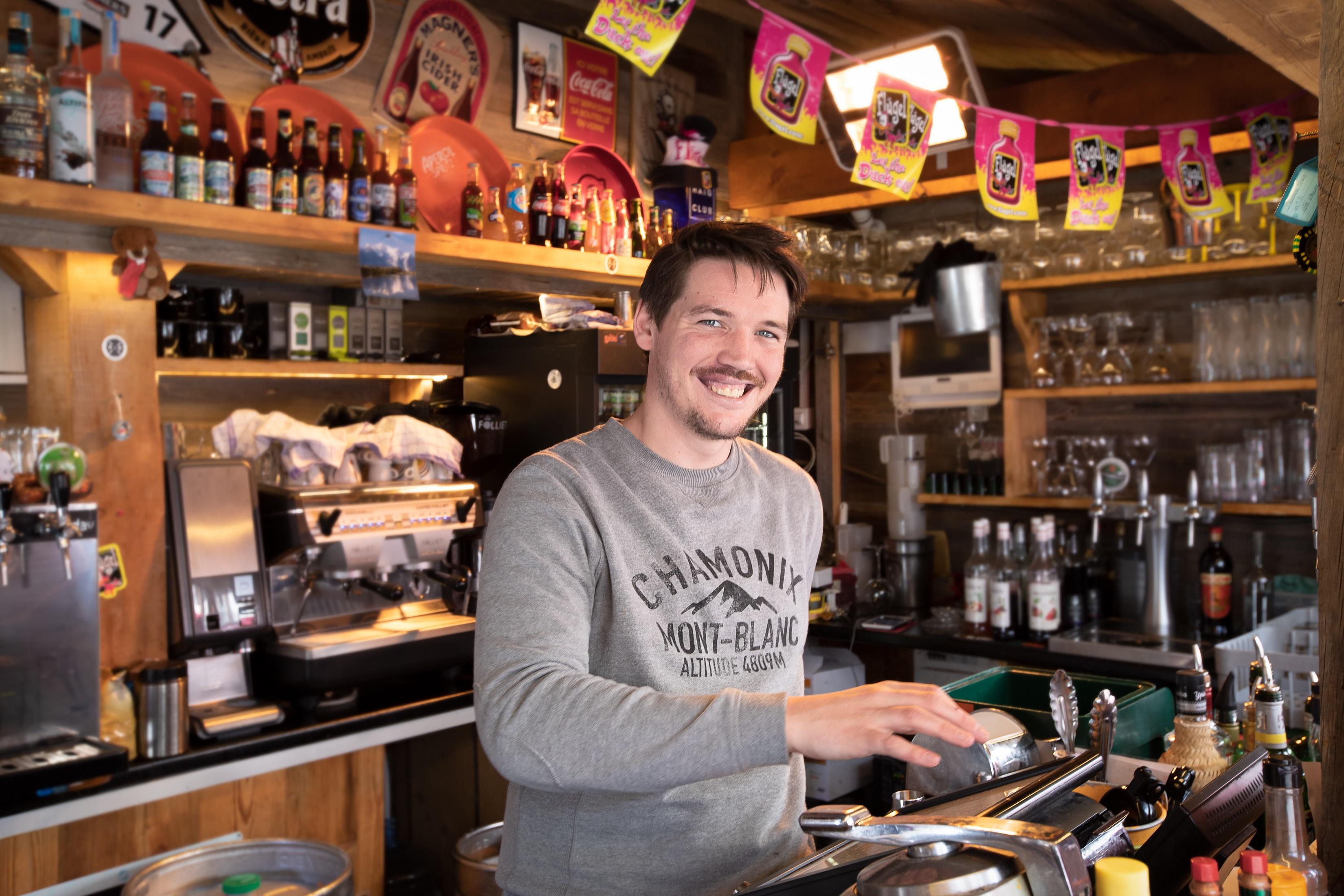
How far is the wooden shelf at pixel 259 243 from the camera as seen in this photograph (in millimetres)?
2432

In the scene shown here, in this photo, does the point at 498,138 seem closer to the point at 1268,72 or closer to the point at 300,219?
the point at 300,219

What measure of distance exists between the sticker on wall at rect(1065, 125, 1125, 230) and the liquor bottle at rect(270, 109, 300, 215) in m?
2.36

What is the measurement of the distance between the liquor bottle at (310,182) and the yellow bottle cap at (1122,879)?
2492mm

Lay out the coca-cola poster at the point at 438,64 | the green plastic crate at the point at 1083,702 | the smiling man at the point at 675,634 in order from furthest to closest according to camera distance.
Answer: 1. the coca-cola poster at the point at 438,64
2. the green plastic crate at the point at 1083,702
3. the smiling man at the point at 675,634

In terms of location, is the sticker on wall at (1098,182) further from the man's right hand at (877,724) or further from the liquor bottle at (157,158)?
the man's right hand at (877,724)

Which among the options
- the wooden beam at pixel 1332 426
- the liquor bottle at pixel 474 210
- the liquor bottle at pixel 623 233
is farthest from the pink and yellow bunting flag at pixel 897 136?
the wooden beam at pixel 1332 426

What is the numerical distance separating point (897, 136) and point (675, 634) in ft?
7.85

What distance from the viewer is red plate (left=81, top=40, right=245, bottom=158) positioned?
8.95 ft

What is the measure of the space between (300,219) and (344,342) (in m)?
0.53

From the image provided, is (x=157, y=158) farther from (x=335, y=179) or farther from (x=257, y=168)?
(x=335, y=179)

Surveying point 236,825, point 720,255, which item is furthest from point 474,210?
point 720,255

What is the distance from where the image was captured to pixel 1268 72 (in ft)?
10.8

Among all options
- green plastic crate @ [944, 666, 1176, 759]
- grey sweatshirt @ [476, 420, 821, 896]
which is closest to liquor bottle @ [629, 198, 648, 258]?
green plastic crate @ [944, 666, 1176, 759]

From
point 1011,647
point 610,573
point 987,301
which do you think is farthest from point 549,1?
point 610,573
